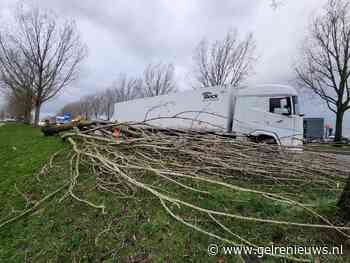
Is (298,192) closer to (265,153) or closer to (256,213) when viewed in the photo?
(265,153)

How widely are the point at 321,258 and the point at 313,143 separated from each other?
3399 millimetres

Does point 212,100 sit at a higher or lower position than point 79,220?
higher

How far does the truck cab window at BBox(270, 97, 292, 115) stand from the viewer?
723cm

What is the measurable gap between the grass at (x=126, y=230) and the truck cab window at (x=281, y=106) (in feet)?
17.5

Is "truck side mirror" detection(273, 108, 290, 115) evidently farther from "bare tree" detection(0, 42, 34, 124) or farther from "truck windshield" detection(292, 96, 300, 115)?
"bare tree" detection(0, 42, 34, 124)

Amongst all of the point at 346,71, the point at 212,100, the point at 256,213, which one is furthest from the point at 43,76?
the point at 346,71

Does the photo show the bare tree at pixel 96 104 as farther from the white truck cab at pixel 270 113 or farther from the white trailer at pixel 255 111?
the white truck cab at pixel 270 113

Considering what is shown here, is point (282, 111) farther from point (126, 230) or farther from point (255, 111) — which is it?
point (126, 230)

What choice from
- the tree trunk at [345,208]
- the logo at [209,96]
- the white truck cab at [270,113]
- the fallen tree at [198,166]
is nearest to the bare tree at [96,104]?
the logo at [209,96]

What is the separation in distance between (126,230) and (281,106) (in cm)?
766

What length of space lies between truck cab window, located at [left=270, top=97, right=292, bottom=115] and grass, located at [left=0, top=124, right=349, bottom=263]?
534cm

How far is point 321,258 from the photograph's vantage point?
61.9 inches

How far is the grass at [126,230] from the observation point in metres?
1.66

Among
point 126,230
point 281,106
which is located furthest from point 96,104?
point 126,230
